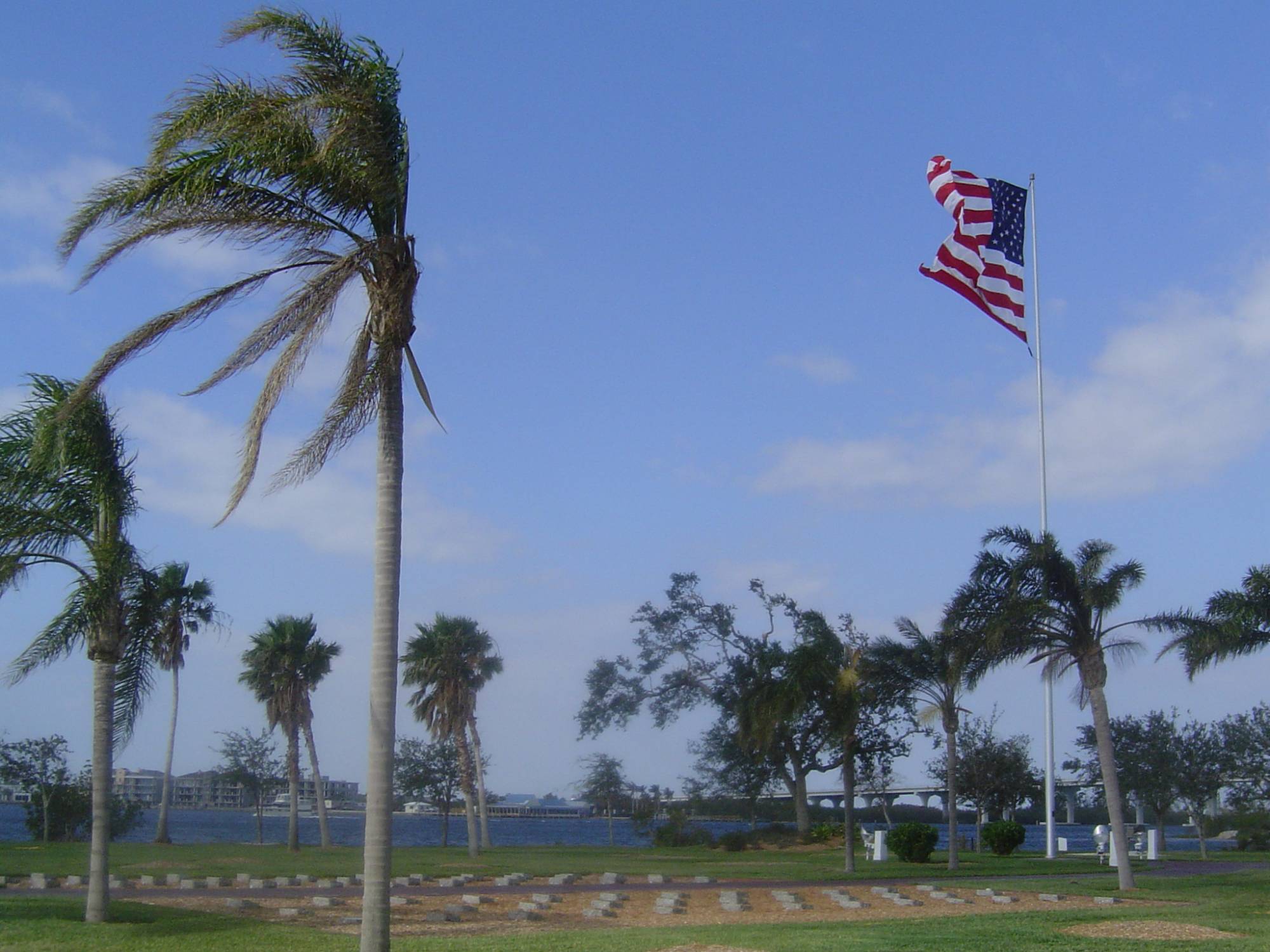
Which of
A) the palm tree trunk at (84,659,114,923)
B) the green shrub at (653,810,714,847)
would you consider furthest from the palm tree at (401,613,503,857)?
the palm tree trunk at (84,659,114,923)

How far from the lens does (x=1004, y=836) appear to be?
131 feet

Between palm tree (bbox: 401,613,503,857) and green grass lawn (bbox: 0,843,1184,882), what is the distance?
4.81 meters

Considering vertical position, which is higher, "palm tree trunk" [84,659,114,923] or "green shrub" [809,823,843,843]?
"palm tree trunk" [84,659,114,923]

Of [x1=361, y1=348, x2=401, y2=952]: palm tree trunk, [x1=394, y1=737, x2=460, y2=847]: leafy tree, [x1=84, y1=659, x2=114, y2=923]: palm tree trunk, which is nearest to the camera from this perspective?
[x1=361, y1=348, x2=401, y2=952]: palm tree trunk

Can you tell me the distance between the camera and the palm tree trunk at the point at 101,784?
54.9 ft

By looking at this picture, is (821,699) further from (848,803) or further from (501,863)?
(501,863)

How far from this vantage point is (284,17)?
11.5 m

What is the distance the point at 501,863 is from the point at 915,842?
524 inches

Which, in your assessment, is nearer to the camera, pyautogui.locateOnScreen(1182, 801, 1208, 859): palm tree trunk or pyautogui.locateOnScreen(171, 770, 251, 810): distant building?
pyautogui.locateOnScreen(1182, 801, 1208, 859): palm tree trunk

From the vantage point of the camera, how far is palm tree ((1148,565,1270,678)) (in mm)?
25047

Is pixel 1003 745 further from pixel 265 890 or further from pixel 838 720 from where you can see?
pixel 265 890

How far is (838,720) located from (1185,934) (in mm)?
19030

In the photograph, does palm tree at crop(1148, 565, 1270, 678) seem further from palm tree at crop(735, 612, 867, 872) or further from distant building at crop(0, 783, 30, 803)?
distant building at crop(0, 783, 30, 803)

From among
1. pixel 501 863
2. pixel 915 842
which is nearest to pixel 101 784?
pixel 501 863
